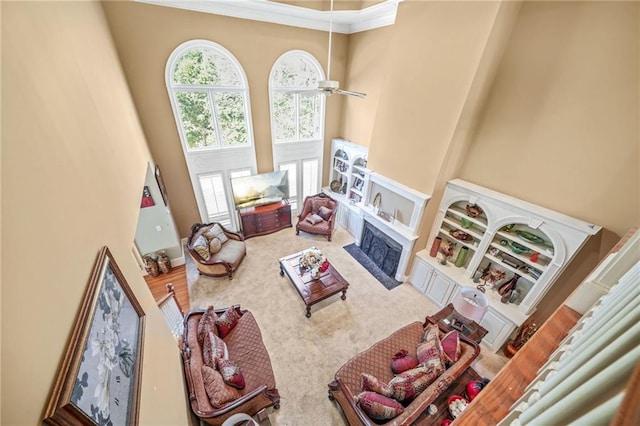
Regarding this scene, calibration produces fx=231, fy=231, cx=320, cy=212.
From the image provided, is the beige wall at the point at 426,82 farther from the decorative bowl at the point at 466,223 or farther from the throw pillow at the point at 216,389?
the throw pillow at the point at 216,389

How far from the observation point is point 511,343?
11.2 ft

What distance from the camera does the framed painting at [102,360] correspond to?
38.6 inches

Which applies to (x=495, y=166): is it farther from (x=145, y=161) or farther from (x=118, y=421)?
(x=145, y=161)

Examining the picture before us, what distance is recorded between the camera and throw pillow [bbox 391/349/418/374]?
2.86 metres

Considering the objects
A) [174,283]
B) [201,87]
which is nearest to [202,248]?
[174,283]

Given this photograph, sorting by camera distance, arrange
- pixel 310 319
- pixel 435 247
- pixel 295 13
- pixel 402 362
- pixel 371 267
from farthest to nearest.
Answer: pixel 371 267 → pixel 295 13 → pixel 435 247 → pixel 310 319 → pixel 402 362

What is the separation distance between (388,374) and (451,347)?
33.5 inches

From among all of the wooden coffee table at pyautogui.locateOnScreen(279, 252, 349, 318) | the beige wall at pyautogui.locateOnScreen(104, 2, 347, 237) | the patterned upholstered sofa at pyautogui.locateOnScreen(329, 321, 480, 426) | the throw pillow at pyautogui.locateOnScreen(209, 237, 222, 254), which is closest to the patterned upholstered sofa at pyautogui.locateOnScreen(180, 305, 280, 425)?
the patterned upholstered sofa at pyautogui.locateOnScreen(329, 321, 480, 426)

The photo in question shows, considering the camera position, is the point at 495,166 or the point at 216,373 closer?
the point at 216,373

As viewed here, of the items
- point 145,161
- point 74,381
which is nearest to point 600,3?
point 74,381

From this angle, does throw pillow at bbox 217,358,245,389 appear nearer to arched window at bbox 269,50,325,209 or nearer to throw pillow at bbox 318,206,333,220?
throw pillow at bbox 318,206,333,220

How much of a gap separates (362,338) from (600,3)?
16.3ft

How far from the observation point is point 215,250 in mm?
4855

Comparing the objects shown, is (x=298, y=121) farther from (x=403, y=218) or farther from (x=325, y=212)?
(x=403, y=218)
